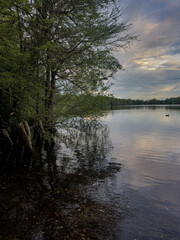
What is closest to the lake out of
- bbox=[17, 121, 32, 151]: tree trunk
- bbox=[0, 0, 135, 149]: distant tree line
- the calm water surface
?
the calm water surface

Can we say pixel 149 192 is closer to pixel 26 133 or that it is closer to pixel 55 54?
pixel 55 54

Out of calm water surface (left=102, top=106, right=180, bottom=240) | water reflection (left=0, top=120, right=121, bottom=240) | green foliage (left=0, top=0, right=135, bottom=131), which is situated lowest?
calm water surface (left=102, top=106, right=180, bottom=240)

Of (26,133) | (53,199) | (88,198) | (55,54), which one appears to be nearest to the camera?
(53,199)

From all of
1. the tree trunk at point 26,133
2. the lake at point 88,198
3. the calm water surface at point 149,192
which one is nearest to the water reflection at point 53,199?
the lake at point 88,198

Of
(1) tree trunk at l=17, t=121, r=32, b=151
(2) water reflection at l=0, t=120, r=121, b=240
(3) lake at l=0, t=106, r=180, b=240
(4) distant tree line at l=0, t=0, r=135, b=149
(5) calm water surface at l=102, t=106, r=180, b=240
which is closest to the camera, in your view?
(2) water reflection at l=0, t=120, r=121, b=240

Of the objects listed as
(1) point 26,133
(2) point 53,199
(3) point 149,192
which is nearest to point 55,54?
(1) point 26,133

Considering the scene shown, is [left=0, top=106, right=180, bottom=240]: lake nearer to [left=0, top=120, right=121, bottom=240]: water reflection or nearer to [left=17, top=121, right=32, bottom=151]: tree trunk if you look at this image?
[left=0, top=120, right=121, bottom=240]: water reflection

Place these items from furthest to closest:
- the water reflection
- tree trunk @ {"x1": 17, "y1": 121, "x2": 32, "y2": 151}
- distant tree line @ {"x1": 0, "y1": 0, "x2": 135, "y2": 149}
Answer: tree trunk @ {"x1": 17, "y1": 121, "x2": 32, "y2": 151} < distant tree line @ {"x1": 0, "y1": 0, "x2": 135, "y2": 149} < the water reflection

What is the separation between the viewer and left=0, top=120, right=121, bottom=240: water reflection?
5.43 meters

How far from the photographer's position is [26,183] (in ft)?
29.2

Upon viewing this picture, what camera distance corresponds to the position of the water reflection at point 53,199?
5.43m

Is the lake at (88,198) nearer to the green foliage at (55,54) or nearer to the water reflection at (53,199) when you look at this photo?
the water reflection at (53,199)

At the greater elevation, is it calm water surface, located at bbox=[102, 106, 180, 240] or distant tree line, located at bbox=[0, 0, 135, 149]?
distant tree line, located at bbox=[0, 0, 135, 149]

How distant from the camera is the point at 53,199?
7348 mm
